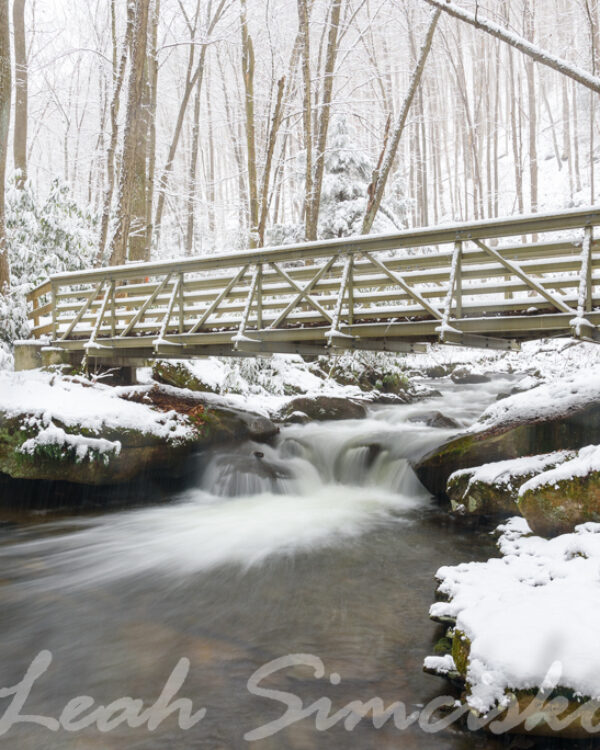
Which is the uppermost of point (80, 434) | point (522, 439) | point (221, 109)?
point (221, 109)

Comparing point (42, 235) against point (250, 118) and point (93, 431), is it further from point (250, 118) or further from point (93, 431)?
point (93, 431)

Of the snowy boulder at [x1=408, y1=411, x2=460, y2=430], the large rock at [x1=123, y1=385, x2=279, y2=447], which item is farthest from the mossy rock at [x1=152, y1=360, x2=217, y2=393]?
the snowy boulder at [x1=408, y1=411, x2=460, y2=430]

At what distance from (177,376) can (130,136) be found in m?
5.01

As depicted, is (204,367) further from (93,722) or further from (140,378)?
(93,722)

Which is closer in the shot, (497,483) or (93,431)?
(497,483)

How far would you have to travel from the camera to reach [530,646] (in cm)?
339

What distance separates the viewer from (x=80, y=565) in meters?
6.61

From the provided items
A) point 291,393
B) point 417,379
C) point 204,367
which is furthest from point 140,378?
point 417,379

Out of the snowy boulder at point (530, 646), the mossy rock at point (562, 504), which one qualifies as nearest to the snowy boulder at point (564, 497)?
the mossy rock at point (562, 504)

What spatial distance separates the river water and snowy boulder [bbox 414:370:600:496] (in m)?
0.64

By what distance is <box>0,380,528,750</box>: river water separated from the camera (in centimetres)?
381

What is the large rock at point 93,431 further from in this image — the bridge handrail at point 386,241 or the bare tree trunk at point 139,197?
the bare tree trunk at point 139,197

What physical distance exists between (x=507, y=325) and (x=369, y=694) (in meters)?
4.38

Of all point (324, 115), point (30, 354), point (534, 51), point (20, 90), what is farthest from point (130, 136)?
point (20, 90)
